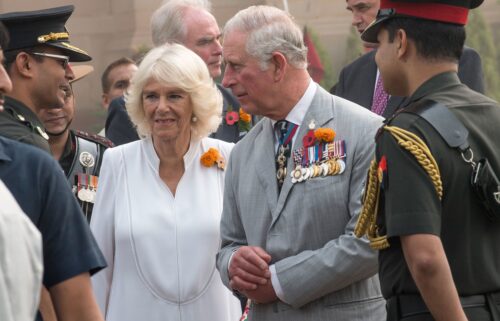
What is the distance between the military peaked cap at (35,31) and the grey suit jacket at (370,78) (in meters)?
1.74

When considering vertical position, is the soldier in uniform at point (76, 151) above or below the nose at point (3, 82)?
below

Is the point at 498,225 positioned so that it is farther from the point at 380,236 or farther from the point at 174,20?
the point at 174,20

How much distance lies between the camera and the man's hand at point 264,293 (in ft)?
16.6

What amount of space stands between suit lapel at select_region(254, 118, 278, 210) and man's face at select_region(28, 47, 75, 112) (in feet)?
2.97

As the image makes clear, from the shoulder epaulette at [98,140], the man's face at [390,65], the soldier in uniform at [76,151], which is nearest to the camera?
the man's face at [390,65]

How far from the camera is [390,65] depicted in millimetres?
4281

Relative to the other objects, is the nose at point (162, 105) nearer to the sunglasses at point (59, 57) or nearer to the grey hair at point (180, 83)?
the grey hair at point (180, 83)

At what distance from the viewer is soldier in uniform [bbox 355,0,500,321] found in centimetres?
400

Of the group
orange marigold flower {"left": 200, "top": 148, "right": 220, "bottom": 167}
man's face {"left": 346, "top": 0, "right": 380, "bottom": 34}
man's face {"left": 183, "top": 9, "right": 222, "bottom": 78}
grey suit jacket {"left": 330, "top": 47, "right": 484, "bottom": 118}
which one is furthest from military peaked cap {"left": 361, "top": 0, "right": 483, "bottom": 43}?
man's face {"left": 183, "top": 9, "right": 222, "bottom": 78}

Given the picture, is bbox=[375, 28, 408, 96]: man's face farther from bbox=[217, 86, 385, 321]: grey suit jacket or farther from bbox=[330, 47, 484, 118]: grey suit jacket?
bbox=[330, 47, 484, 118]: grey suit jacket

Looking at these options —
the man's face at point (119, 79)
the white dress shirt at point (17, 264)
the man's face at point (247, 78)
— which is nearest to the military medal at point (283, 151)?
the man's face at point (247, 78)

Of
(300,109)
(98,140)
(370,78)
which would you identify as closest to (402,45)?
(300,109)

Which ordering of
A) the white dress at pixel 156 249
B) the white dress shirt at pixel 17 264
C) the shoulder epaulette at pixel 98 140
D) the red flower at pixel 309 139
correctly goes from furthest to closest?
the shoulder epaulette at pixel 98 140
the white dress at pixel 156 249
the red flower at pixel 309 139
the white dress shirt at pixel 17 264

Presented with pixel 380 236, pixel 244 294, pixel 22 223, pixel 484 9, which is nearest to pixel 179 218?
pixel 244 294
